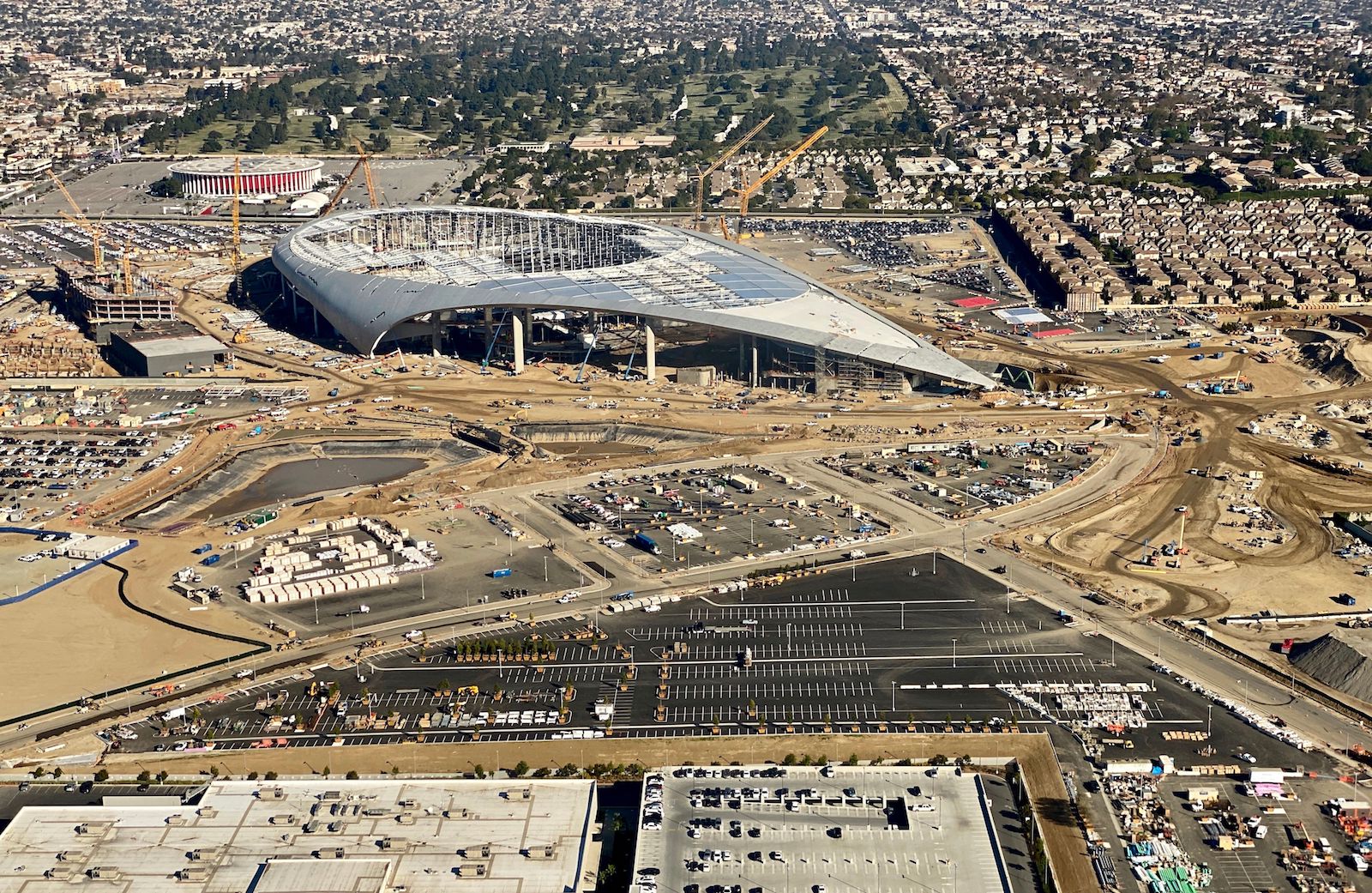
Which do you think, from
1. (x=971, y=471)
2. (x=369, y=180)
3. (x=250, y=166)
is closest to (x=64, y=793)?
(x=971, y=471)

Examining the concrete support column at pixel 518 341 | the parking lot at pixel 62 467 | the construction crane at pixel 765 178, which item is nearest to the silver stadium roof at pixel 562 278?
the concrete support column at pixel 518 341

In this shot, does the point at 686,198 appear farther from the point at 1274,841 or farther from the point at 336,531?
the point at 1274,841

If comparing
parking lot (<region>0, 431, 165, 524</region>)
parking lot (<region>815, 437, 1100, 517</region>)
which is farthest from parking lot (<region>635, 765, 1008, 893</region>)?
parking lot (<region>0, 431, 165, 524</region>)

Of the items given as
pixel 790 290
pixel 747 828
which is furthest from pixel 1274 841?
pixel 790 290

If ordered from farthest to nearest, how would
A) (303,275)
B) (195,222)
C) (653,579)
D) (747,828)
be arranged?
(195,222) → (303,275) → (653,579) → (747,828)

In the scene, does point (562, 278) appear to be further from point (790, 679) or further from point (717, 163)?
point (717, 163)
